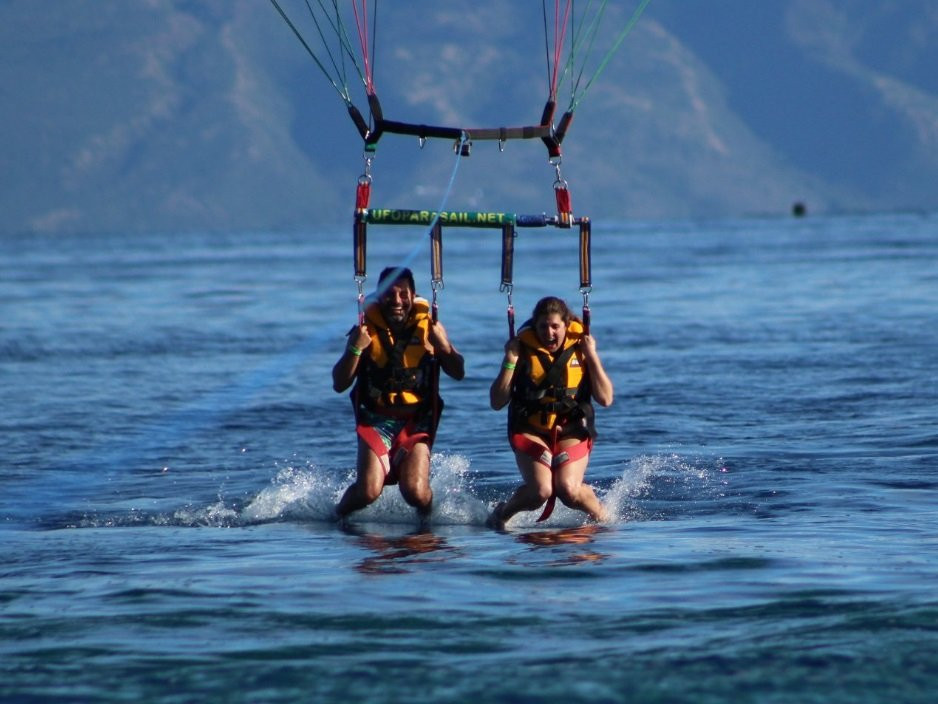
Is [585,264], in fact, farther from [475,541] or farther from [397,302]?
[475,541]

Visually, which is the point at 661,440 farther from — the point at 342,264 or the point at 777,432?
the point at 342,264

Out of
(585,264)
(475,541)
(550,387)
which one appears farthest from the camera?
(550,387)

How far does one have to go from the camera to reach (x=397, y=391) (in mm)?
9414

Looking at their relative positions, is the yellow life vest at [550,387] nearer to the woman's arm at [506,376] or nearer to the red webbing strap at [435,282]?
the woman's arm at [506,376]

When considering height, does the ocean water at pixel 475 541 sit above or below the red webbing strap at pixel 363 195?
below

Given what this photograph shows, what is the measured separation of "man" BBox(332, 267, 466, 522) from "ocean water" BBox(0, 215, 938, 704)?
0.34 metres

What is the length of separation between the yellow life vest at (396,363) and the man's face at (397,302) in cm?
5

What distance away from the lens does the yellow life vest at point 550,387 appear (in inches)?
356

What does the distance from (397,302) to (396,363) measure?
404 mm

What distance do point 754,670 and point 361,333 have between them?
3.82m

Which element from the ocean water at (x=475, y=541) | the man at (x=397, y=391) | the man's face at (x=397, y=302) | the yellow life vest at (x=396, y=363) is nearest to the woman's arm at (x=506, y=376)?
the man at (x=397, y=391)

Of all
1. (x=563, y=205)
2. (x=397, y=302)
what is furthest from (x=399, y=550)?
(x=563, y=205)

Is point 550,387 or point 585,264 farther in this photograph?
point 550,387

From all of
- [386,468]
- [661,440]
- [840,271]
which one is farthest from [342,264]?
[386,468]
